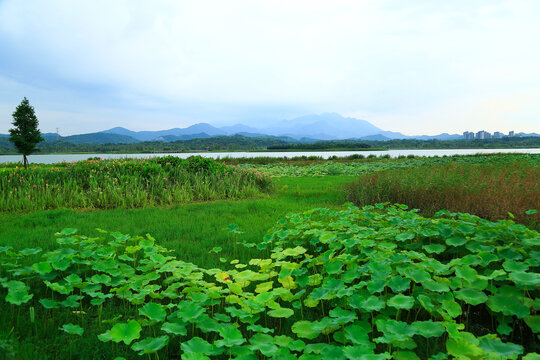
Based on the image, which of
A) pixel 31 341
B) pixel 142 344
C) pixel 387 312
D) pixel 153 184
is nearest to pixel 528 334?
pixel 387 312

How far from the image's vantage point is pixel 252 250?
3.98 meters

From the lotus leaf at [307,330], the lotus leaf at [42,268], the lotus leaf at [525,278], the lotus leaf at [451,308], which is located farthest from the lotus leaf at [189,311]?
the lotus leaf at [525,278]

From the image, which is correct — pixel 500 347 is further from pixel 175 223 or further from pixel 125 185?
pixel 125 185

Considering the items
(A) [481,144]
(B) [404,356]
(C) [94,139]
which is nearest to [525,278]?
(B) [404,356]

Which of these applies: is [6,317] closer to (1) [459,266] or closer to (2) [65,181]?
(1) [459,266]

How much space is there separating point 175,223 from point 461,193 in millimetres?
5983

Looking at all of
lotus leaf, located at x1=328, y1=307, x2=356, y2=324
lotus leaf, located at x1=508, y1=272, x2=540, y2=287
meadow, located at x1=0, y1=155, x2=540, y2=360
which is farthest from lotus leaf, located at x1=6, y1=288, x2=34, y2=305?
lotus leaf, located at x1=508, y1=272, x2=540, y2=287

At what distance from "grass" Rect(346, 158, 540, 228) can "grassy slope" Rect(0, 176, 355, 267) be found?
1330mm

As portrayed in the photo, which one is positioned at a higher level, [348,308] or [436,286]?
[436,286]

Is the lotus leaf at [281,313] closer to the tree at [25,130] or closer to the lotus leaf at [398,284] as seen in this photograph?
the lotus leaf at [398,284]

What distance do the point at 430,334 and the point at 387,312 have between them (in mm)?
477

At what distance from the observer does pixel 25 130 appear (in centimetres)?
1588

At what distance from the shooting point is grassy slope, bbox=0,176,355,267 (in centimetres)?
408

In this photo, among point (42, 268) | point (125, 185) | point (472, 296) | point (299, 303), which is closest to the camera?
point (472, 296)
